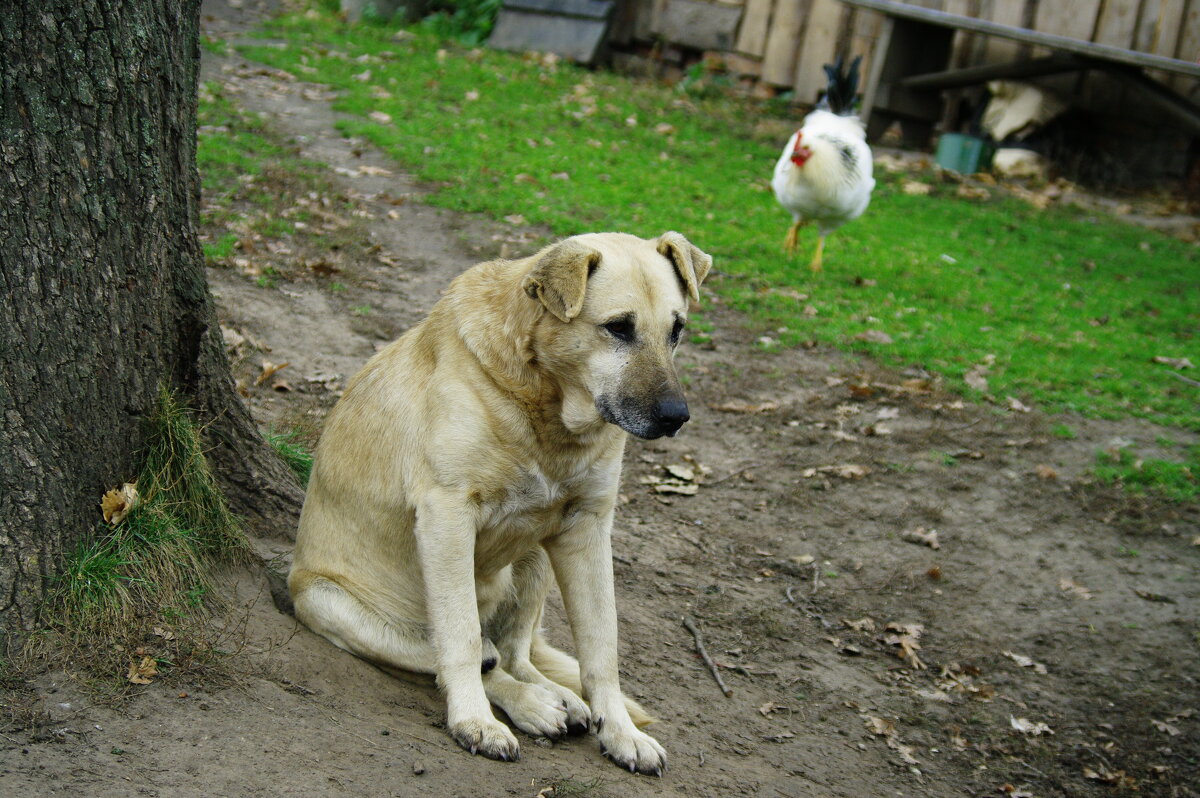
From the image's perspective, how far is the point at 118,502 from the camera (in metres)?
3.57

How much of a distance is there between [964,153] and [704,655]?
1081 centimetres

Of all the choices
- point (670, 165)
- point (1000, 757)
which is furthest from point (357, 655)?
point (670, 165)

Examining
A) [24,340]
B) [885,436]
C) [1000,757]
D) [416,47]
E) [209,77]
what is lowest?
[1000,757]

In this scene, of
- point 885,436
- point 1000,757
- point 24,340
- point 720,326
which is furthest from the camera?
point 720,326

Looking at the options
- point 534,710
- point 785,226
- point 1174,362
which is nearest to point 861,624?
point 534,710

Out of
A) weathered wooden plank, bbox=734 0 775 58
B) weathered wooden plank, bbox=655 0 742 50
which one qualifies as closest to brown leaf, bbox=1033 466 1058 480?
weathered wooden plank, bbox=734 0 775 58

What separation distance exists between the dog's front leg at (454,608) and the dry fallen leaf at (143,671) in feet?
2.91

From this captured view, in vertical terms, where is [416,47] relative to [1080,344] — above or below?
above

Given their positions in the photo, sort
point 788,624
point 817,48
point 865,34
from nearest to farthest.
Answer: point 788,624
point 865,34
point 817,48

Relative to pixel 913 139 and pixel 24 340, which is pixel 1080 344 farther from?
pixel 24 340

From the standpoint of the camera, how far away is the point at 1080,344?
28.5 ft

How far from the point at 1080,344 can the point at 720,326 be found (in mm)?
3075

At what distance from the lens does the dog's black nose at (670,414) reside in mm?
3434

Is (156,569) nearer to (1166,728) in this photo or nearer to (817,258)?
(1166,728)
